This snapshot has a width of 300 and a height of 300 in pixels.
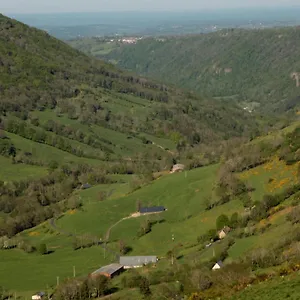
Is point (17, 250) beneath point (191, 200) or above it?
beneath

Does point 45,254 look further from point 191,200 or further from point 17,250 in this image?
point 191,200

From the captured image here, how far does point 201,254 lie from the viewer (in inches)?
3019

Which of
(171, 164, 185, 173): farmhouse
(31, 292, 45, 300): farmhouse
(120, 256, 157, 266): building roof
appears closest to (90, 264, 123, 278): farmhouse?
(120, 256, 157, 266): building roof

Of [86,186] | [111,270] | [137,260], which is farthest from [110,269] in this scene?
[86,186]

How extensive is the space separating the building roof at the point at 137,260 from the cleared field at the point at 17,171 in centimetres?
7416

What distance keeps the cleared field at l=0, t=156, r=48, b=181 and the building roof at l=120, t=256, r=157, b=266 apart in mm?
74157

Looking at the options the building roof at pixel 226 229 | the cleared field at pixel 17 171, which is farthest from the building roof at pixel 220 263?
the cleared field at pixel 17 171

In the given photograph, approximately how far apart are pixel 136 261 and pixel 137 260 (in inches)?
7.6

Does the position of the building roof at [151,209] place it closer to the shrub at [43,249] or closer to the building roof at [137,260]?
the shrub at [43,249]

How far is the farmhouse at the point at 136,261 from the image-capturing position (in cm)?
7769

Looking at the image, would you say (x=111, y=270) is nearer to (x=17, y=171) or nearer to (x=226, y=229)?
(x=226, y=229)

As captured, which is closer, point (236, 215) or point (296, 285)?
point (296, 285)

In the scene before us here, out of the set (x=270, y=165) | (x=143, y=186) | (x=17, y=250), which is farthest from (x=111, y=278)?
(x=143, y=186)

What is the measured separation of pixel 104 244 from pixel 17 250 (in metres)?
15.8
